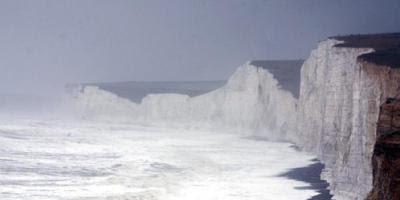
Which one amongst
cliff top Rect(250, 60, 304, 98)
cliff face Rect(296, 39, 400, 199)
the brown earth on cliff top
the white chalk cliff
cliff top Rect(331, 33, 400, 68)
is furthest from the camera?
cliff top Rect(250, 60, 304, 98)

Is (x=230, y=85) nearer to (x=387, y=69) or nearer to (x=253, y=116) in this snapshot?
(x=253, y=116)

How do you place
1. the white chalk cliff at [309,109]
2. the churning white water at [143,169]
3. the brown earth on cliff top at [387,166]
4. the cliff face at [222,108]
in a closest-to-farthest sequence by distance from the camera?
1. the brown earth on cliff top at [387,166]
2. the white chalk cliff at [309,109]
3. the churning white water at [143,169]
4. the cliff face at [222,108]

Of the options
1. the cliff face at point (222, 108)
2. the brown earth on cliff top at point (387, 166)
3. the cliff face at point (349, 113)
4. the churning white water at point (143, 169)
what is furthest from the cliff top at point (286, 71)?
the brown earth on cliff top at point (387, 166)

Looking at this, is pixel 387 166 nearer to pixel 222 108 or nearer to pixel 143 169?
pixel 143 169

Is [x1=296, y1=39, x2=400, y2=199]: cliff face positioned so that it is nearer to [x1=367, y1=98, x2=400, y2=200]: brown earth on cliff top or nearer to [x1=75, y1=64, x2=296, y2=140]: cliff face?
[x1=367, y1=98, x2=400, y2=200]: brown earth on cliff top

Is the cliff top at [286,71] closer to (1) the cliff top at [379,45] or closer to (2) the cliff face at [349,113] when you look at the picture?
(2) the cliff face at [349,113]

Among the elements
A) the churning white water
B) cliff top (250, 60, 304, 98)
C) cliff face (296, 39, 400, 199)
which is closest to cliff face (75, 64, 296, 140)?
cliff top (250, 60, 304, 98)
